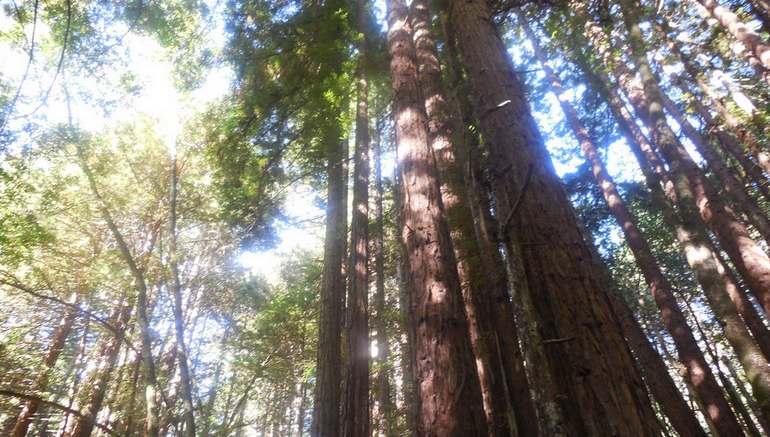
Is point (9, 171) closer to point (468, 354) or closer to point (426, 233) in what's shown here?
point (426, 233)

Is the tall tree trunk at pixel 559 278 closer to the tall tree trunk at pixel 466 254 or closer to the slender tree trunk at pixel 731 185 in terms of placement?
the tall tree trunk at pixel 466 254

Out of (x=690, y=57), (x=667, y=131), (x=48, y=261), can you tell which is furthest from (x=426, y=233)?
(x=690, y=57)

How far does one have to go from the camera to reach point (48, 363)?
34.0ft

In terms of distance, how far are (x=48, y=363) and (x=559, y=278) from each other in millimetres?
13455

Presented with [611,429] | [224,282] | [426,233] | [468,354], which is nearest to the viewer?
[611,429]

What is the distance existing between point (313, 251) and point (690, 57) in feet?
57.1

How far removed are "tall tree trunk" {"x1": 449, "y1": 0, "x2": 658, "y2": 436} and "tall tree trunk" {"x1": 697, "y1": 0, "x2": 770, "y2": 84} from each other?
21.5 feet

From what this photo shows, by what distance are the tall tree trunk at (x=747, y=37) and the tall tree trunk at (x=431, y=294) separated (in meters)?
7.03

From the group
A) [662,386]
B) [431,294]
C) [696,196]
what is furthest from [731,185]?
[431,294]

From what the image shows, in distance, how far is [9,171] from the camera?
943 centimetres

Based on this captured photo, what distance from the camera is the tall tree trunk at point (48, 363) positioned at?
8742 mm

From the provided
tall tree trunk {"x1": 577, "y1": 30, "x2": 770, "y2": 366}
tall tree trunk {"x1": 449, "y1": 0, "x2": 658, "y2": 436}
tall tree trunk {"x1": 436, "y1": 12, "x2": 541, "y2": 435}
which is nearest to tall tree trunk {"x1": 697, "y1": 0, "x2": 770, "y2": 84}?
tall tree trunk {"x1": 577, "y1": 30, "x2": 770, "y2": 366}

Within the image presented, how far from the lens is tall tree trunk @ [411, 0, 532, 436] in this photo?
10.2 ft

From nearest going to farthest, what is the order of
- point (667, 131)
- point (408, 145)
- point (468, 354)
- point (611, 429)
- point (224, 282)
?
point (611, 429) < point (468, 354) < point (408, 145) < point (667, 131) < point (224, 282)
